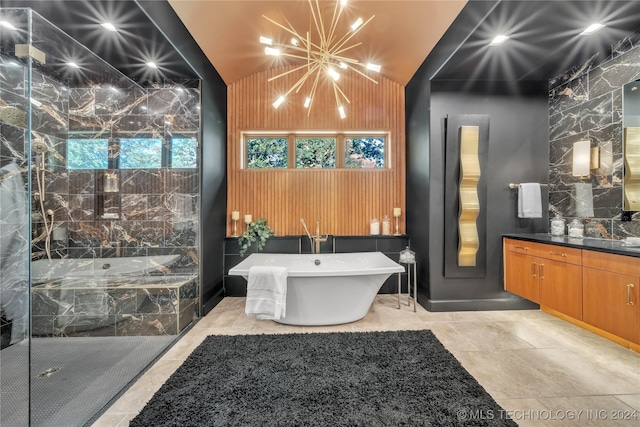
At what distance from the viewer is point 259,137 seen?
12.7 ft

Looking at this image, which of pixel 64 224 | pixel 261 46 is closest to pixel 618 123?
pixel 261 46

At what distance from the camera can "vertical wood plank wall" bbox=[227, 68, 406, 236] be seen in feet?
12.3

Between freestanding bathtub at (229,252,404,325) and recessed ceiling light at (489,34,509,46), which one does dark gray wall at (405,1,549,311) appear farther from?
freestanding bathtub at (229,252,404,325)

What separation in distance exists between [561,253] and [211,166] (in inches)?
153

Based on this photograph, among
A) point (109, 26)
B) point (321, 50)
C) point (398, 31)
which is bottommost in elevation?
point (321, 50)

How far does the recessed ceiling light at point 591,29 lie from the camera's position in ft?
7.47

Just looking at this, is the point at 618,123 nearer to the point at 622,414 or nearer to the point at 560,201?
the point at 560,201

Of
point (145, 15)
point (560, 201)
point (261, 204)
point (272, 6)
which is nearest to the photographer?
point (145, 15)

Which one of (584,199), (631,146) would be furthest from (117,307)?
(631,146)

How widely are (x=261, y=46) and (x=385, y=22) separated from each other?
150cm

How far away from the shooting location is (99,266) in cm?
264

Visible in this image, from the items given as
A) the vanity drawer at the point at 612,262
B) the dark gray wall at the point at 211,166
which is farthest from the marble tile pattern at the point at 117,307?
the vanity drawer at the point at 612,262

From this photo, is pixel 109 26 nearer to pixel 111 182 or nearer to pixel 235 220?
pixel 111 182

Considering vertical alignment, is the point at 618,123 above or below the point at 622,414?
above
